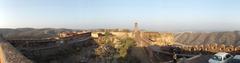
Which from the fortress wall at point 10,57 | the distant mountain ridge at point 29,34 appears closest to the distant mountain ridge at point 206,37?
the distant mountain ridge at point 29,34

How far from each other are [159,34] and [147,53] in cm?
949

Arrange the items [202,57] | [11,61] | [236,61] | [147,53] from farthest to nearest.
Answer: [147,53], [202,57], [236,61], [11,61]

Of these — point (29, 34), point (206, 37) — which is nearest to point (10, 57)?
point (29, 34)

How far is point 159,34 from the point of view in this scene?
50.9m

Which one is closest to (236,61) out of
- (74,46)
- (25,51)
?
(25,51)

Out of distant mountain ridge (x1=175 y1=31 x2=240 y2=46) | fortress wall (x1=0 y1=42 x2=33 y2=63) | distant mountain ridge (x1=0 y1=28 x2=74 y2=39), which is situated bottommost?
distant mountain ridge (x1=175 y1=31 x2=240 y2=46)

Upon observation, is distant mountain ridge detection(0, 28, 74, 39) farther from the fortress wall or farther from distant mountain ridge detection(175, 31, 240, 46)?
distant mountain ridge detection(175, 31, 240, 46)

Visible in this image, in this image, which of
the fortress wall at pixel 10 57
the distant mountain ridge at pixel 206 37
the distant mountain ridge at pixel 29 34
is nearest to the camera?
the fortress wall at pixel 10 57

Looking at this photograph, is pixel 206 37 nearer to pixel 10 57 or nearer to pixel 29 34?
pixel 29 34

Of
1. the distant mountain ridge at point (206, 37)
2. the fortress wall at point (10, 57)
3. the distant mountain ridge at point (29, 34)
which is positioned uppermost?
the fortress wall at point (10, 57)

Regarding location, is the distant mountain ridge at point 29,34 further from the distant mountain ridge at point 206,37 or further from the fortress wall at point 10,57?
the distant mountain ridge at point 206,37

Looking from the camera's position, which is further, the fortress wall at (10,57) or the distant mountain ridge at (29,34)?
the distant mountain ridge at (29,34)

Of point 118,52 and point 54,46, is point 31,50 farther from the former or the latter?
point 118,52

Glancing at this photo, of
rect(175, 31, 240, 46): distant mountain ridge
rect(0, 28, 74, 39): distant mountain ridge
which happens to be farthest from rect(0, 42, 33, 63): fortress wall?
rect(175, 31, 240, 46): distant mountain ridge
